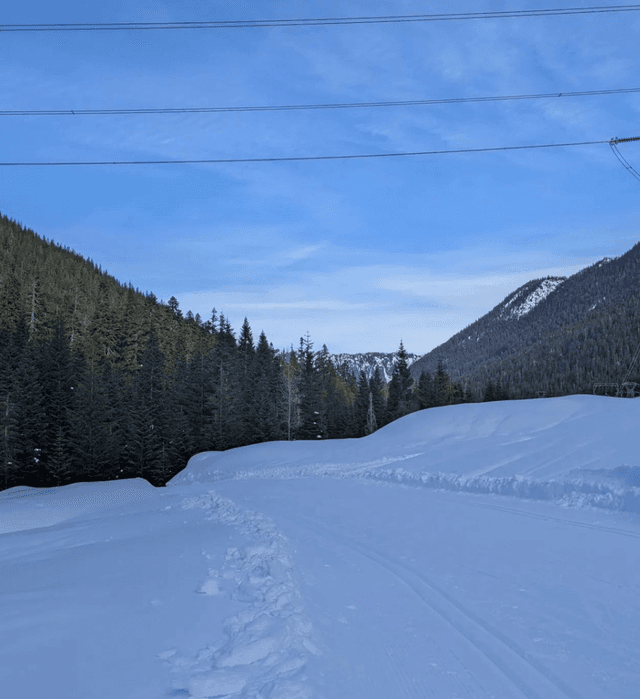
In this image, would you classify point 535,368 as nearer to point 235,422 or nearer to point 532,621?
point 235,422

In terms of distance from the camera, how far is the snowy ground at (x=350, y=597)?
3875mm

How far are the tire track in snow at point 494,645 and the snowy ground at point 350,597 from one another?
2 centimetres

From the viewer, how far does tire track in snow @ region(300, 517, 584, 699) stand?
3730 millimetres

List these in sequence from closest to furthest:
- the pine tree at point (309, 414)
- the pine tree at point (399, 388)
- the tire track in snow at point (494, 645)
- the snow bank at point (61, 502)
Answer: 1. the tire track in snow at point (494, 645)
2. the snow bank at point (61, 502)
3. the pine tree at point (309, 414)
4. the pine tree at point (399, 388)

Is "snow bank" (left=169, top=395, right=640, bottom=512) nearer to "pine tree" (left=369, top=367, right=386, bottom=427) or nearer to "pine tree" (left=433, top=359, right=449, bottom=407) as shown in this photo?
"pine tree" (left=433, top=359, right=449, bottom=407)

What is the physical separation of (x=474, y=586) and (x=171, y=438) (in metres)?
45.9

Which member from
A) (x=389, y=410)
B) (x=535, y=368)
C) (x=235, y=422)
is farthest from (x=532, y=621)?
(x=535, y=368)

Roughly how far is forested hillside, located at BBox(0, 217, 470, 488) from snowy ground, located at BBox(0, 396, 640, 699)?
35.2 meters

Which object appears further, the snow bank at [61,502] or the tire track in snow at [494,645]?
the snow bank at [61,502]

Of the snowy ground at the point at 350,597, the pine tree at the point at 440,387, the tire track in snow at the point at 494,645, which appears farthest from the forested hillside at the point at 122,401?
the tire track in snow at the point at 494,645

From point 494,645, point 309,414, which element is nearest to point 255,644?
point 494,645

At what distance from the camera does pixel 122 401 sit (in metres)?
52.7

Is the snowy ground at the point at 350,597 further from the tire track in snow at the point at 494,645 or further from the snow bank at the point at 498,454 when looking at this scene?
the snow bank at the point at 498,454

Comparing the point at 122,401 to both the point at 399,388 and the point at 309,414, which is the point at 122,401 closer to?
the point at 309,414
